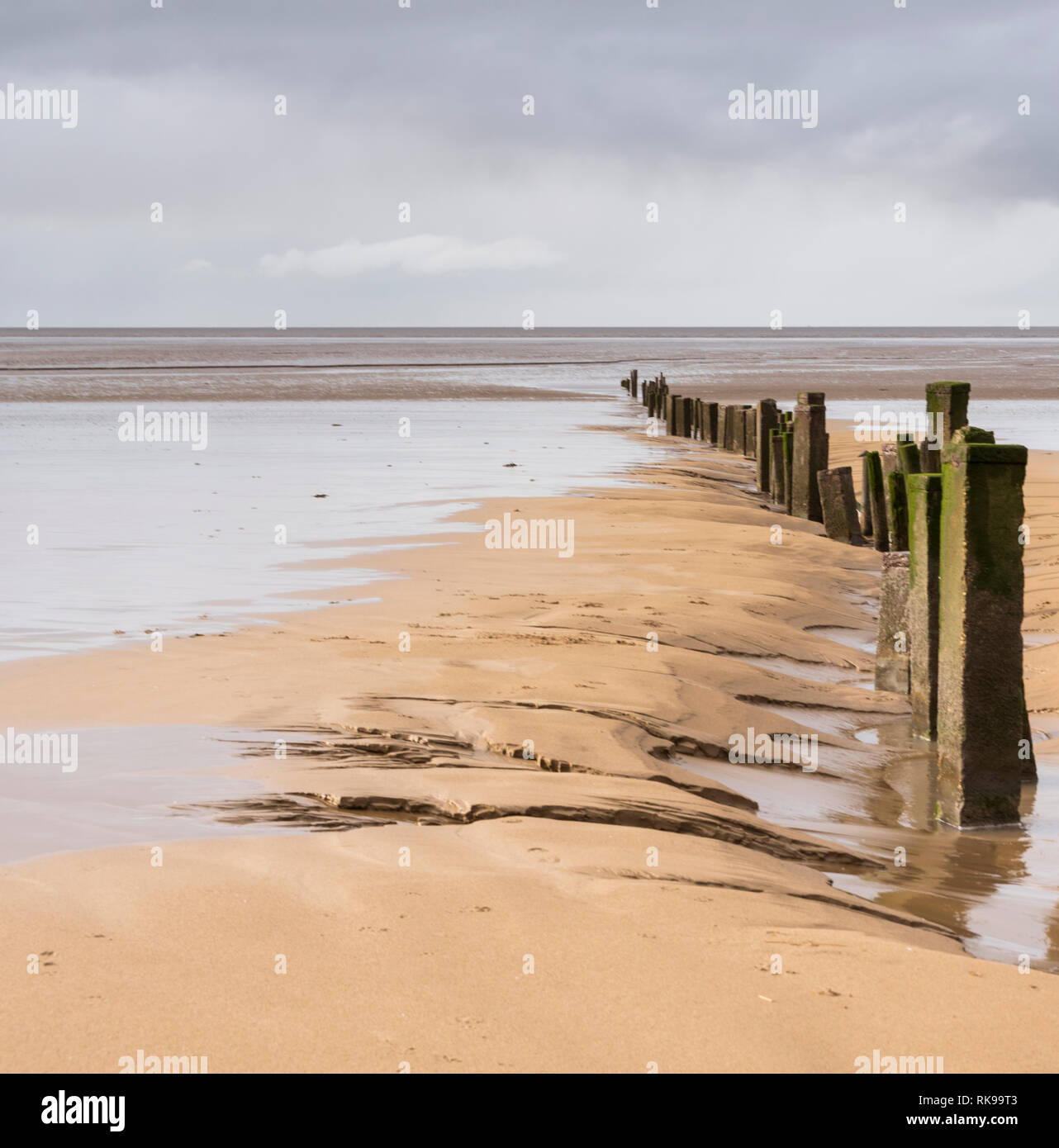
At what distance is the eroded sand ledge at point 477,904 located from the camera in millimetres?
3258

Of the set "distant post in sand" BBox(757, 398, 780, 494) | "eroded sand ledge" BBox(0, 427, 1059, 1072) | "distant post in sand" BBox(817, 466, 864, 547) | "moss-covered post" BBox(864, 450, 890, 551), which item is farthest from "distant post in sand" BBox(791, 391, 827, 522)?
"eroded sand ledge" BBox(0, 427, 1059, 1072)

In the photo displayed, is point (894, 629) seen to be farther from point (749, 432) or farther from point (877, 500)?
point (749, 432)

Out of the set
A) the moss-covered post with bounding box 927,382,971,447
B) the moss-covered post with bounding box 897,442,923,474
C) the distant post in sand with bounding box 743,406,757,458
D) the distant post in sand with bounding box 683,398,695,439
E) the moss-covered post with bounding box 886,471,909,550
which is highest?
the distant post in sand with bounding box 683,398,695,439

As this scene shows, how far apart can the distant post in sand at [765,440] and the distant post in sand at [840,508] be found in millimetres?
5890

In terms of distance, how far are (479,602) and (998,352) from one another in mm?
104444

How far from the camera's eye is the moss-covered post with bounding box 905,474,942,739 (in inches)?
290

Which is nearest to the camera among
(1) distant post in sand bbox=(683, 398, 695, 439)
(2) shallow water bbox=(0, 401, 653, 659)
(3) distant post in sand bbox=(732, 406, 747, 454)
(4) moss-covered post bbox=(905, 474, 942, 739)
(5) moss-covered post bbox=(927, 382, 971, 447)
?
(4) moss-covered post bbox=(905, 474, 942, 739)

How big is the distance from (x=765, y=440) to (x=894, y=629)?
13.2m

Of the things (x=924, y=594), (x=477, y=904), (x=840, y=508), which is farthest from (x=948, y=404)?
(x=477, y=904)

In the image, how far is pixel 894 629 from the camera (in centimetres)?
879

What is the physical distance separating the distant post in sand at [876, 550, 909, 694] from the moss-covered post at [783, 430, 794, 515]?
9.89 meters

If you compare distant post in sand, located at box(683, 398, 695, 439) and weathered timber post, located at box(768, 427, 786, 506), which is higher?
distant post in sand, located at box(683, 398, 695, 439)

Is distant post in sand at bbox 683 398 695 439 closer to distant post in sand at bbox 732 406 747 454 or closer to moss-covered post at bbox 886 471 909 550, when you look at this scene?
distant post in sand at bbox 732 406 747 454

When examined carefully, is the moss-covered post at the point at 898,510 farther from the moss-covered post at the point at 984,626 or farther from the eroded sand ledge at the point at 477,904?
the moss-covered post at the point at 984,626
